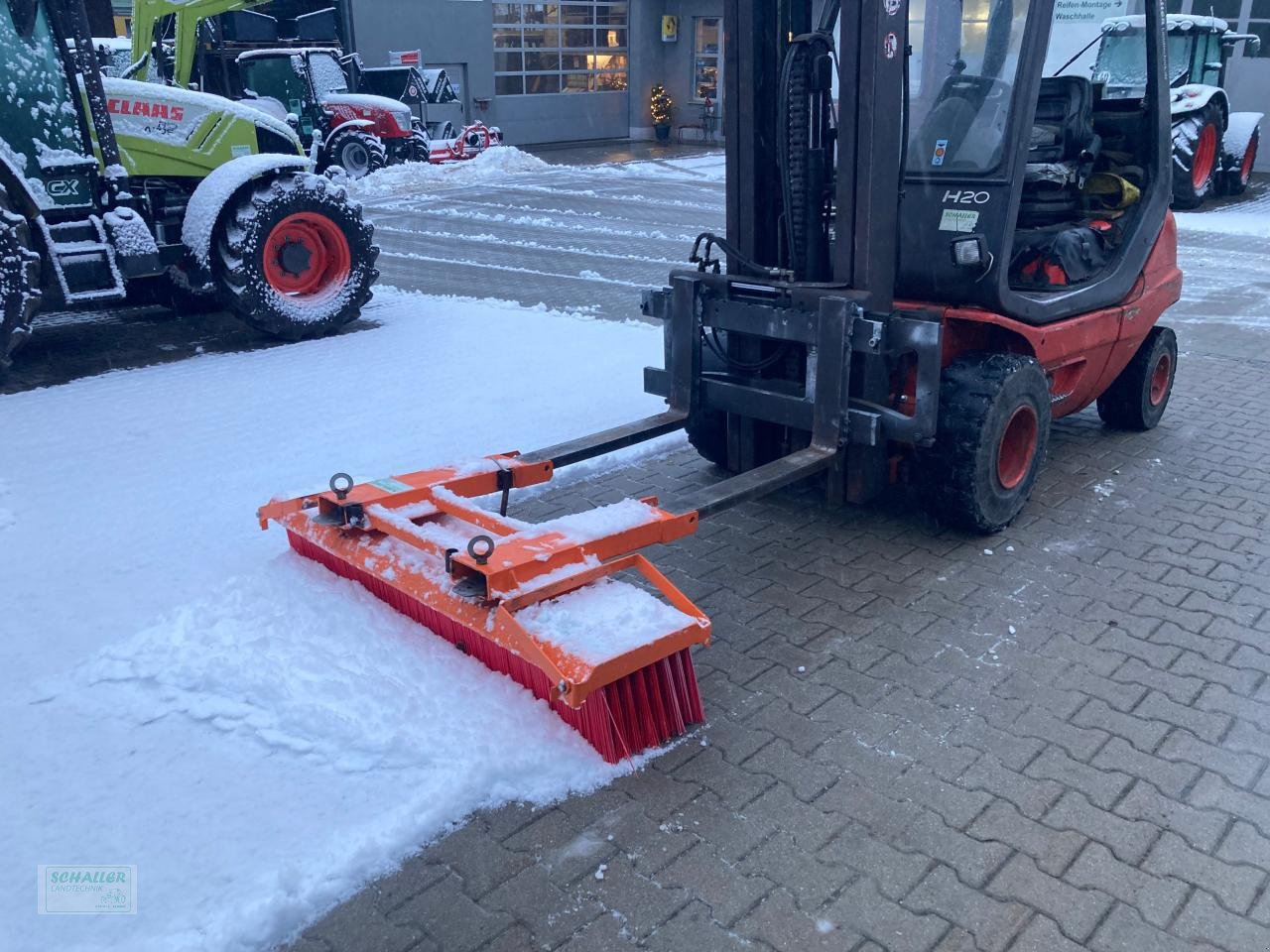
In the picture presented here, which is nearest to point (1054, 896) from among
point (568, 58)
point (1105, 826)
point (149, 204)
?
point (1105, 826)

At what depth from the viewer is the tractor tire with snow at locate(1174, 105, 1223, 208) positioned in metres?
14.9

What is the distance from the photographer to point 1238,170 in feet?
55.2

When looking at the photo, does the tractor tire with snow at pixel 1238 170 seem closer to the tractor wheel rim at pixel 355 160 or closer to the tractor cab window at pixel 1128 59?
the tractor cab window at pixel 1128 59

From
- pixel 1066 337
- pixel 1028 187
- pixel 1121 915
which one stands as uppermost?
pixel 1028 187

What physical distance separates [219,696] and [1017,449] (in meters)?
3.56

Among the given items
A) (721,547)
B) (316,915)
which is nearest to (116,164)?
(721,547)

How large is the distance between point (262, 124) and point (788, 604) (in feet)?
22.9

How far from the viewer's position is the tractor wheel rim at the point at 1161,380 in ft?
20.3

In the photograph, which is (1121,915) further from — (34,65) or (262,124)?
(262,124)

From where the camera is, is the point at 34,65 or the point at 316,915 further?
the point at 34,65

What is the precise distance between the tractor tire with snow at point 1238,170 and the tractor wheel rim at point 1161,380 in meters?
12.9

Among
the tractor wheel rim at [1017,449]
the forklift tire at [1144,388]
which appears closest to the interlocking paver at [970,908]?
the tractor wheel rim at [1017,449]

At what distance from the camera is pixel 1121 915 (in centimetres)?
263

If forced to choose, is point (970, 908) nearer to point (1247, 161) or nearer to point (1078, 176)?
point (1078, 176)
